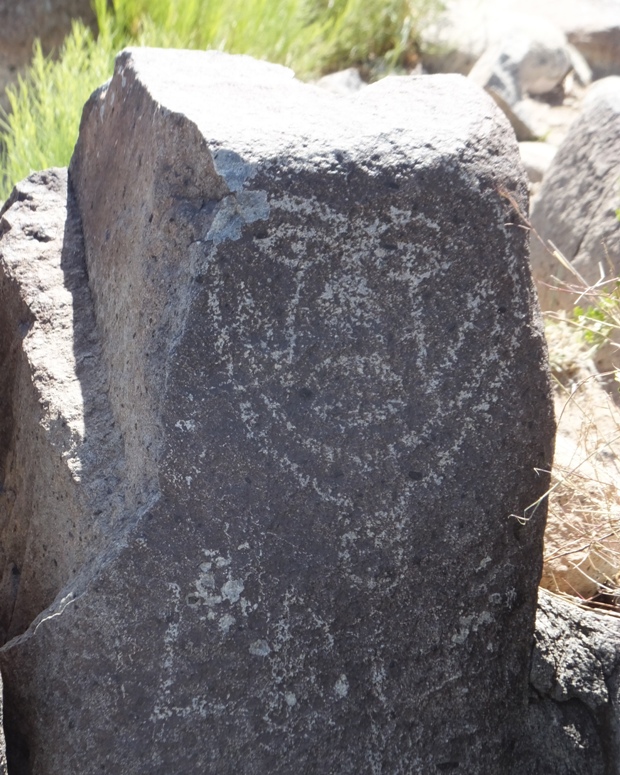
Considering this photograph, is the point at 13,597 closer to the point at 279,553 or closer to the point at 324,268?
the point at 279,553

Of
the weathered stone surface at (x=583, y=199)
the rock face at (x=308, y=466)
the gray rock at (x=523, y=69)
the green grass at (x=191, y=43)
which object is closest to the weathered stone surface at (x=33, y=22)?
the green grass at (x=191, y=43)

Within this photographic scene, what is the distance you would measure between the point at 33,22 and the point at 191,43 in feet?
3.75

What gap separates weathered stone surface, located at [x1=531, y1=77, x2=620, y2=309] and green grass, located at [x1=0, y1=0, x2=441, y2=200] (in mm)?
1514

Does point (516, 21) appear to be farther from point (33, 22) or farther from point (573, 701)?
point (573, 701)

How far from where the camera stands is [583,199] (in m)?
2.74

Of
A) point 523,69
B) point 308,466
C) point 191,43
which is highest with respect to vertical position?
point 308,466

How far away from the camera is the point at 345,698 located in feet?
4.26

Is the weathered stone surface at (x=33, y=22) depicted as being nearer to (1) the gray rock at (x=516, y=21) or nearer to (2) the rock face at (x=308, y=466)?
(1) the gray rock at (x=516, y=21)

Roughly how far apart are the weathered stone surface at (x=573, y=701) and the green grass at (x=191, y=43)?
2110 millimetres

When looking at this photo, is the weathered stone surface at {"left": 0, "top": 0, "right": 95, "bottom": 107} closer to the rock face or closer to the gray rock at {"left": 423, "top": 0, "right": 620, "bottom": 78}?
the gray rock at {"left": 423, "top": 0, "right": 620, "bottom": 78}

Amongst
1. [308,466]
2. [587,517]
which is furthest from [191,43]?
[308,466]

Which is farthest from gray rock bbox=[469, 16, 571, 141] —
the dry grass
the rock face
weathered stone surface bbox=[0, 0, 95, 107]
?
the rock face

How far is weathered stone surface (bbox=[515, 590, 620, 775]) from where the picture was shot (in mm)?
1407

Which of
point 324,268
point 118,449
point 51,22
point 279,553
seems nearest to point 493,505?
point 279,553
